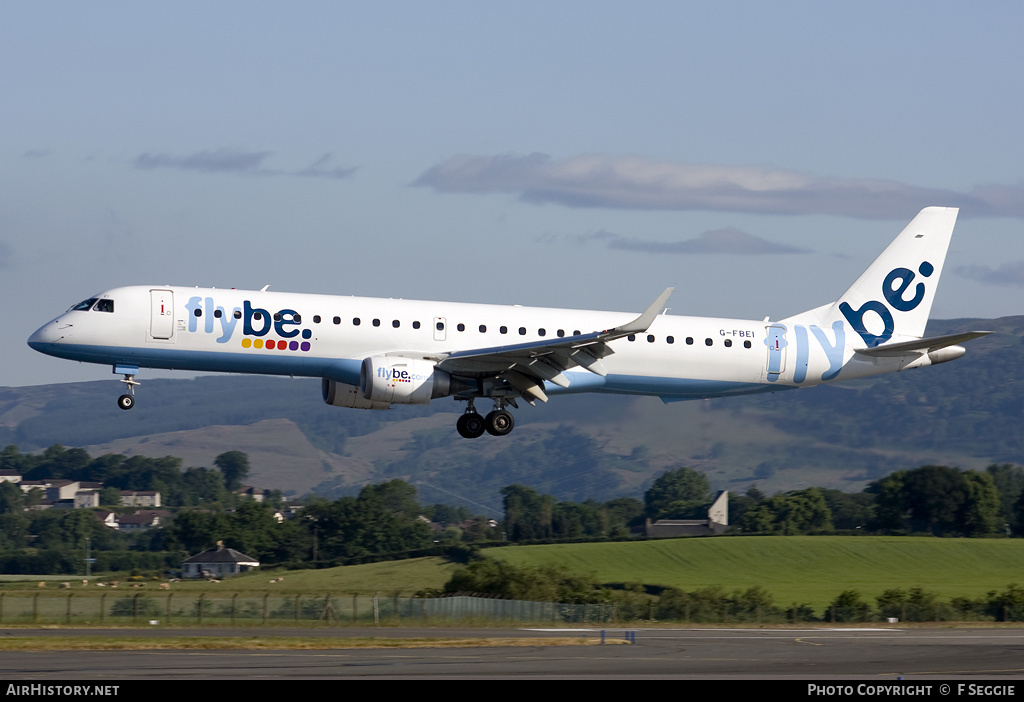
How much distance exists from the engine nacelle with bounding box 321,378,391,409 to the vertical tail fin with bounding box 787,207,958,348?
52.0ft

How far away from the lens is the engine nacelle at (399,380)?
130 feet

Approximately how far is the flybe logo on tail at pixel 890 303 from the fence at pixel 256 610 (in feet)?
52.7

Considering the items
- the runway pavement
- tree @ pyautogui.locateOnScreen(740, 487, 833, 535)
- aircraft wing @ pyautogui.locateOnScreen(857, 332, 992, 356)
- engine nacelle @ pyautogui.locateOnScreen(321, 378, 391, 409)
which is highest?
aircraft wing @ pyautogui.locateOnScreen(857, 332, 992, 356)

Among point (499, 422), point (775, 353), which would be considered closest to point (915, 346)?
point (775, 353)

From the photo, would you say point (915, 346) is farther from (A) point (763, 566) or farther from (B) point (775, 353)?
(A) point (763, 566)

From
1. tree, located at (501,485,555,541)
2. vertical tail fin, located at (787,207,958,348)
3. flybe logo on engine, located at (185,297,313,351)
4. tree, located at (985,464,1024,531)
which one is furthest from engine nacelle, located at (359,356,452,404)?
tree, located at (985,464,1024,531)

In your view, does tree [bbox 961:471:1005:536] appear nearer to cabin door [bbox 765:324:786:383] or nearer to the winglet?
cabin door [bbox 765:324:786:383]

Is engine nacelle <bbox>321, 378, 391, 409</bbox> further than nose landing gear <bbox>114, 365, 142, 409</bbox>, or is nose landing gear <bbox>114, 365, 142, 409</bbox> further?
engine nacelle <bbox>321, 378, 391, 409</bbox>

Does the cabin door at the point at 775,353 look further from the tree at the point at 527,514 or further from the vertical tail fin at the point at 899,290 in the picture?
the tree at the point at 527,514

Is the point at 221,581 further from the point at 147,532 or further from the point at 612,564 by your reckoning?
the point at 147,532

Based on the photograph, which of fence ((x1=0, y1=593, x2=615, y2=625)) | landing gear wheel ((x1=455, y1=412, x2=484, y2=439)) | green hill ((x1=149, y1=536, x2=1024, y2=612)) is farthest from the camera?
green hill ((x1=149, y1=536, x2=1024, y2=612))

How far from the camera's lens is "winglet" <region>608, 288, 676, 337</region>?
37.5 metres

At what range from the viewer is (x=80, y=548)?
436 feet

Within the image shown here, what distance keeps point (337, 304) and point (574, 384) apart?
26.8 ft
